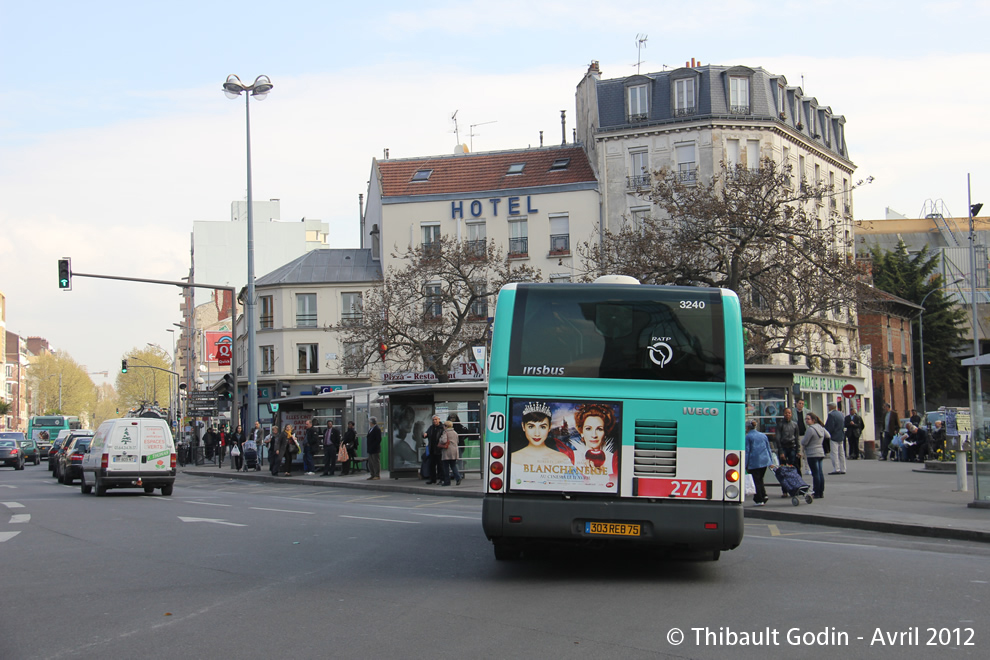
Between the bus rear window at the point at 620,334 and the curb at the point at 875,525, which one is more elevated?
the bus rear window at the point at 620,334

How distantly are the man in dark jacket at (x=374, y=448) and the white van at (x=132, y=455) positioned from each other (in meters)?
5.91

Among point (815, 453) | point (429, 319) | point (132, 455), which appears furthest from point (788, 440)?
point (429, 319)

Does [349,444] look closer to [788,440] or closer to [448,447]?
[448,447]

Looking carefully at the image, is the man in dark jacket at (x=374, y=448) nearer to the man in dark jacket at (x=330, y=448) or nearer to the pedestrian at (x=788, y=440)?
the man in dark jacket at (x=330, y=448)

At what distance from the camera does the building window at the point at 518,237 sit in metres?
55.2

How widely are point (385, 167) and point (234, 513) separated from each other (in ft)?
136

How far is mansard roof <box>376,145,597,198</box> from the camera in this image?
2203 inches

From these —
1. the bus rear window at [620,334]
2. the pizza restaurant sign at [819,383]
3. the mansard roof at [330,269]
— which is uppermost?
the mansard roof at [330,269]

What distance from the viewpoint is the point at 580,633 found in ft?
24.9

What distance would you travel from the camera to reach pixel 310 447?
117ft

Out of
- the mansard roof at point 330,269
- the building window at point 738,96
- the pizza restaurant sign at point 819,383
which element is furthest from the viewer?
the mansard roof at point 330,269

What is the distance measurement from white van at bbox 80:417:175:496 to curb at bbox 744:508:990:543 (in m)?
14.4

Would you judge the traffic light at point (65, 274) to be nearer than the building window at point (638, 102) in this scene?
Yes

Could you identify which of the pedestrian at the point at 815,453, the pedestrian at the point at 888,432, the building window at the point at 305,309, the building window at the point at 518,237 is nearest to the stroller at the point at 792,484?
the pedestrian at the point at 815,453
